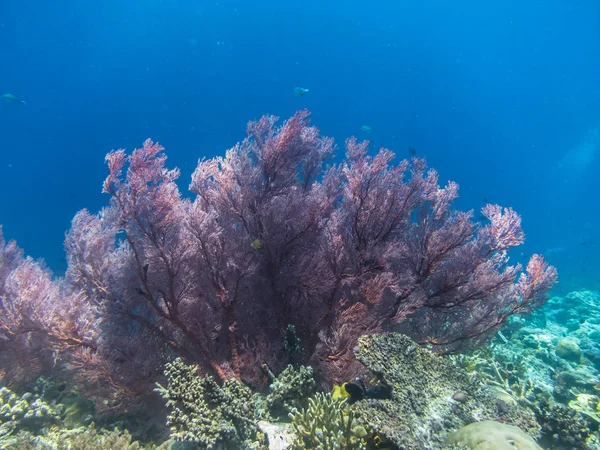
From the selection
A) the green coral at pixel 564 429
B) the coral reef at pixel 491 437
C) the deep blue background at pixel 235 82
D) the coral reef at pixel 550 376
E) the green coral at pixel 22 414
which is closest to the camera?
the coral reef at pixel 491 437

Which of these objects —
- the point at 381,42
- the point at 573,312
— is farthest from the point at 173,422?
the point at 381,42

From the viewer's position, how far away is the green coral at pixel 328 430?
300cm

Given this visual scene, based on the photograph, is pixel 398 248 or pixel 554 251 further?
pixel 554 251

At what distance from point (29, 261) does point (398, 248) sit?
8.75 meters

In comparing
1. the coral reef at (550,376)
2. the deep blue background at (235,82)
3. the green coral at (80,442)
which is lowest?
the green coral at (80,442)

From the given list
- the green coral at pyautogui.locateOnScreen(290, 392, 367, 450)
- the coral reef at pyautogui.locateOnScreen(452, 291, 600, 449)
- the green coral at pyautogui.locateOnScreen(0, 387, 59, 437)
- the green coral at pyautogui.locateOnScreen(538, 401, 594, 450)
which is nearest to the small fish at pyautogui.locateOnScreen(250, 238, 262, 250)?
the green coral at pyautogui.locateOnScreen(290, 392, 367, 450)

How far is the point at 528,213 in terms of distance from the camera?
79375mm

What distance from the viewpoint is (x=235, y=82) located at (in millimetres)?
60875

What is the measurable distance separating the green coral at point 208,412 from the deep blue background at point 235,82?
46083 millimetres

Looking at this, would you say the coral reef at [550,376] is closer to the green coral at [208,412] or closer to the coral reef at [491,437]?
the coral reef at [491,437]

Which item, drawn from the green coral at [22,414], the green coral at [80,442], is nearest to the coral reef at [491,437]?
the green coral at [80,442]

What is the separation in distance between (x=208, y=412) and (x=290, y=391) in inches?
41.7

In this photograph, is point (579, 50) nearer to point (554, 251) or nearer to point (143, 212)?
point (554, 251)

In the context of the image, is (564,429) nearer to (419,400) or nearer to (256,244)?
(419,400)
